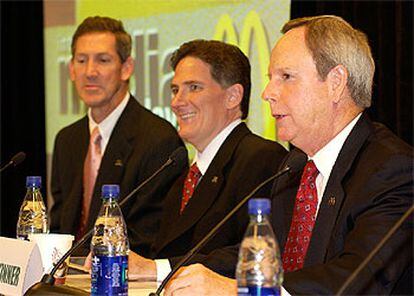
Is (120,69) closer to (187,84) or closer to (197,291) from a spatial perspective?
(187,84)

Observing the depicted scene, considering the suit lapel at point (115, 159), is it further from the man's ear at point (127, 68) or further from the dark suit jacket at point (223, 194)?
the dark suit jacket at point (223, 194)

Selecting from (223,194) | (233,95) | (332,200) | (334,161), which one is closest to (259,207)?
(332,200)

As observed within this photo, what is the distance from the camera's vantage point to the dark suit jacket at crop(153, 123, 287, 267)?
12.3ft

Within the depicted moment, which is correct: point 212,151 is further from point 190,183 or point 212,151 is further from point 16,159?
point 16,159

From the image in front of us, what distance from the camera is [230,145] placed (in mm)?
3988

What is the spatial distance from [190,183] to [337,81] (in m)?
1.16

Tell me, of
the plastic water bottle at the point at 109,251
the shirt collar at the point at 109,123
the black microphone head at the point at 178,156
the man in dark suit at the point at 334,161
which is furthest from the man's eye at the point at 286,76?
the shirt collar at the point at 109,123

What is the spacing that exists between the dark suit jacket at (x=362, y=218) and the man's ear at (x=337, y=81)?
0.11 metres

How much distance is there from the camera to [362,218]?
2.75 m

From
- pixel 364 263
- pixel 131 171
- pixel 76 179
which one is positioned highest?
pixel 364 263

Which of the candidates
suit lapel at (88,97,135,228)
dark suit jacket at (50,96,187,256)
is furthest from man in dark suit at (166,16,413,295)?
suit lapel at (88,97,135,228)

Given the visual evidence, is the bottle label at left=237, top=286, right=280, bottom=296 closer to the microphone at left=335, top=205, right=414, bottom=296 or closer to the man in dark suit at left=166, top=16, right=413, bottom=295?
the microphone at left=335, top=205, right=414, bottom=296

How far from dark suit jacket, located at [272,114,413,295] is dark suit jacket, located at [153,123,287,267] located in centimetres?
80

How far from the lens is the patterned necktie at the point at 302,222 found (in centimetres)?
309
